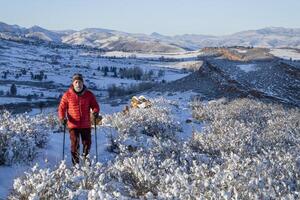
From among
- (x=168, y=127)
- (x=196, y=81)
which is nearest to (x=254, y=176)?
(x=168, y=127)

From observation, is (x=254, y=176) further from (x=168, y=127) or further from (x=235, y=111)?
(x=235, y=111)

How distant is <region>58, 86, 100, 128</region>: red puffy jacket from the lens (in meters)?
10.3

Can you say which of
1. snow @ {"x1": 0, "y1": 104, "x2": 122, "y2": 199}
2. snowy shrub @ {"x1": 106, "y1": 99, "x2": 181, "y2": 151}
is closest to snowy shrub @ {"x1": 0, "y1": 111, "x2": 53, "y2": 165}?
snow @ {"x1": 0, "y1": 104, "x2": 122, "y2": 199}

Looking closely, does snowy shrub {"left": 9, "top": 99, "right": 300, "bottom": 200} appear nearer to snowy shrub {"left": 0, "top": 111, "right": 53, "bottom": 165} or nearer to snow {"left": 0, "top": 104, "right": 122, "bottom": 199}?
snow {"left": 0, "top": 104, "right": 122, "bottom": 199}

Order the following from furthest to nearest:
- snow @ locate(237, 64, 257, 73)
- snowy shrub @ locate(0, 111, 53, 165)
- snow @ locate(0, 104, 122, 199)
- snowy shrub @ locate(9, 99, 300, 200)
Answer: snow @ locate(237, 64, 257, 73), snowy shrub @ locate(0, 111, 53, 165), snow @ locate(0, 104, 122, 199), snowy shrub @ locate(9, 99, 300, 200)

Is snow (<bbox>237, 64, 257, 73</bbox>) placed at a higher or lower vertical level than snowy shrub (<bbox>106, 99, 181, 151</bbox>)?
lower

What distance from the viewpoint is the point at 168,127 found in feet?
53.1

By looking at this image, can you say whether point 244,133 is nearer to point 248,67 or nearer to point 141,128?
point 141,128

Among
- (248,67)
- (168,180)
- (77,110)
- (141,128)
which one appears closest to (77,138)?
(77,110)

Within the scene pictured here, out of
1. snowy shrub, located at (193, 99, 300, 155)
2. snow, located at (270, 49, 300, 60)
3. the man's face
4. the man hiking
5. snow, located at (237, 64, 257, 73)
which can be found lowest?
snow, located at (270, 49, 300, 60)

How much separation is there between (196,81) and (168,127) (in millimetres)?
28777

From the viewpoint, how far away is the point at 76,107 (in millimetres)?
10336

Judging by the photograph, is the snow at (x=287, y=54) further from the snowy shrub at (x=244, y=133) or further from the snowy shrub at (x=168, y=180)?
the snowy shrub at (x=168, y=180)

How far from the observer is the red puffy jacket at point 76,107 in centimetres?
1031
